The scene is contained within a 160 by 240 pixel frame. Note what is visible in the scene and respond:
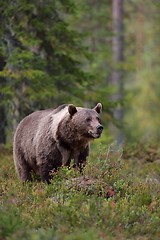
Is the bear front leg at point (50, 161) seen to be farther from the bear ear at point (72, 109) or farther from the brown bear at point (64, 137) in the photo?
the bear ear at point (72, 109)

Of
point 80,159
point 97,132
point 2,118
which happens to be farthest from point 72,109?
point 2,118

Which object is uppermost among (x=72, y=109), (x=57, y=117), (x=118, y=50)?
(x=118, y=50)

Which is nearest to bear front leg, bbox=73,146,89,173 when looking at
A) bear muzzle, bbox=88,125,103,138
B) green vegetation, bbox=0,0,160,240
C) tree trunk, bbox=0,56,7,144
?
green vegetation, bbox=0,0,160,240

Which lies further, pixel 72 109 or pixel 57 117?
pixel 57 117

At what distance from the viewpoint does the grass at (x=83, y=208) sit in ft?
21.0

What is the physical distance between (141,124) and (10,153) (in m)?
21.3

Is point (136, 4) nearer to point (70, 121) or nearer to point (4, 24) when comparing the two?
point (4, 24)

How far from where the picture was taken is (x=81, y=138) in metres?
8.96

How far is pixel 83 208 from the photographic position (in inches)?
277

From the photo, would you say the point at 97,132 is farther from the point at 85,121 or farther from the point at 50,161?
the point at 50,161

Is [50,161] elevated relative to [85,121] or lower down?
lower down

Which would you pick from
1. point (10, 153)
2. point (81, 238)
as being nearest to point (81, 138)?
point (81, 238)

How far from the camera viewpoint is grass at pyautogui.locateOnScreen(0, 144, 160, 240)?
6.41 meters

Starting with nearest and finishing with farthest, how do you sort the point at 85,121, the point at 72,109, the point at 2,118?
the point at 85,121
the point at 72,109
the point at 2,118
